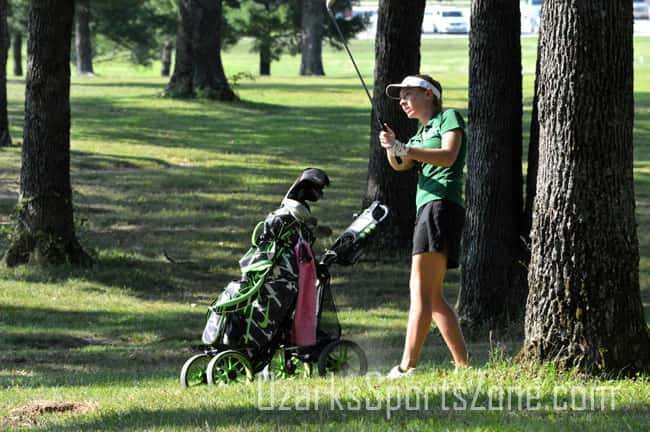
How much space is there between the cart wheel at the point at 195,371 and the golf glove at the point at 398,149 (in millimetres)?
1772

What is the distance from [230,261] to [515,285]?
188 inches

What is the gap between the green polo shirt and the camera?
285 inches

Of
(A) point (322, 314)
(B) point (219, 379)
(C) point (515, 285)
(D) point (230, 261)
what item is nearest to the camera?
(B) point (219, 379)

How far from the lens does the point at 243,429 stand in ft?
18.8

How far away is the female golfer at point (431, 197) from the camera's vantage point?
7164 mm

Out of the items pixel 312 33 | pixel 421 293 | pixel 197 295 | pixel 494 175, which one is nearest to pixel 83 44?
pixel 312 33

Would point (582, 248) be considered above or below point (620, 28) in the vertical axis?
below

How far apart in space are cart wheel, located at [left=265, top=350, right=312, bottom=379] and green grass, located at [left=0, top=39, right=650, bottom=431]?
51 cm

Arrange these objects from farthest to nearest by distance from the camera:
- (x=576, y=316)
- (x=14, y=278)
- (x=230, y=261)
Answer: (x=230, y=261) < (x=14, y=278) < (x=576, y=316)

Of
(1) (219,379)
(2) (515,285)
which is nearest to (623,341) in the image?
(1) (219,379)

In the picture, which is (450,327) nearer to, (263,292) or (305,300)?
(305,300)

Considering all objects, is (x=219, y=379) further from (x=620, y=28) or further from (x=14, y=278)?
(x=14, y=278)

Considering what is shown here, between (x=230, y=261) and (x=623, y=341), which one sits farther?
(x=230, y=261)

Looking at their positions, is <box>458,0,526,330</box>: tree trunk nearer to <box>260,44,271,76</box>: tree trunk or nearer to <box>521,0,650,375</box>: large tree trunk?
<box>521,0,650,375</box>: large tree trunk
